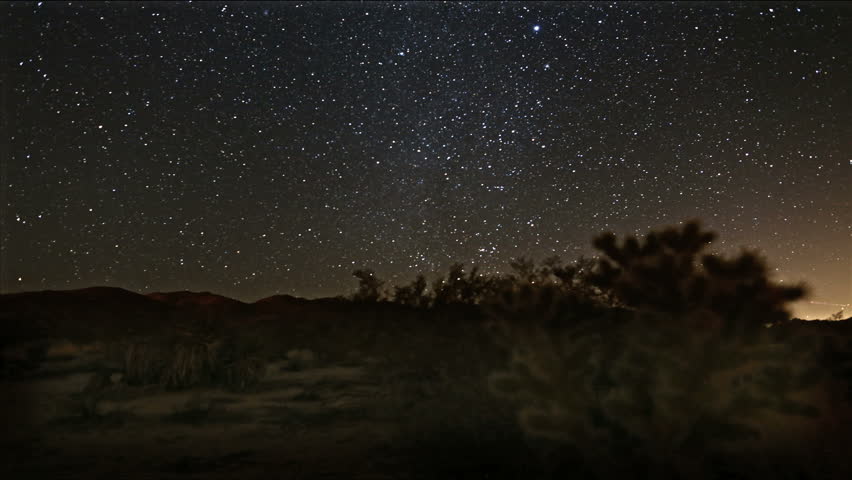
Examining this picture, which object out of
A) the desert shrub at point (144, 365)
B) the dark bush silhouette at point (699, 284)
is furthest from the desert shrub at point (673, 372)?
the desert shrub at point (144, 365)

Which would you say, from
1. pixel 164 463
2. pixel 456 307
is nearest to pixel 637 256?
pixel 164 463

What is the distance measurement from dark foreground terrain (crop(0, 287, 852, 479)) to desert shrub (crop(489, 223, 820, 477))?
0.19 m

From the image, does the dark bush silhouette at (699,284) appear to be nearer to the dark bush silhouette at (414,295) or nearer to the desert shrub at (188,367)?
the desert shrub at (188,367)

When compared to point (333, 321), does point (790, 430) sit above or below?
below

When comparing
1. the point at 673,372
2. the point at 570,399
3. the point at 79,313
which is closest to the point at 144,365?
the point at 570,399

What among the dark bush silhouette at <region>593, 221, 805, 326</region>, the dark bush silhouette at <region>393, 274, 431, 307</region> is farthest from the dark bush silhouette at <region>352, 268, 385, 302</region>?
the dark bush silhouette at <region>593, 221, 805, 326</region>

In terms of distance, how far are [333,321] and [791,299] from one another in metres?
15.6

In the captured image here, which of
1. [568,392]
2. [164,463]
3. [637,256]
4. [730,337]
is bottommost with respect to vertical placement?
[164,463]

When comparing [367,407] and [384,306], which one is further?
[384,306]

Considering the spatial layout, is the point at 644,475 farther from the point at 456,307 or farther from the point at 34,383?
the point at 456,307

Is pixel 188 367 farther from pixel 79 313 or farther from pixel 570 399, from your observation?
pixel 79 313

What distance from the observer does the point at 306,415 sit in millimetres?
9352

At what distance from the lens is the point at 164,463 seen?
679cm

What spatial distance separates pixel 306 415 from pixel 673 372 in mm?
4975
